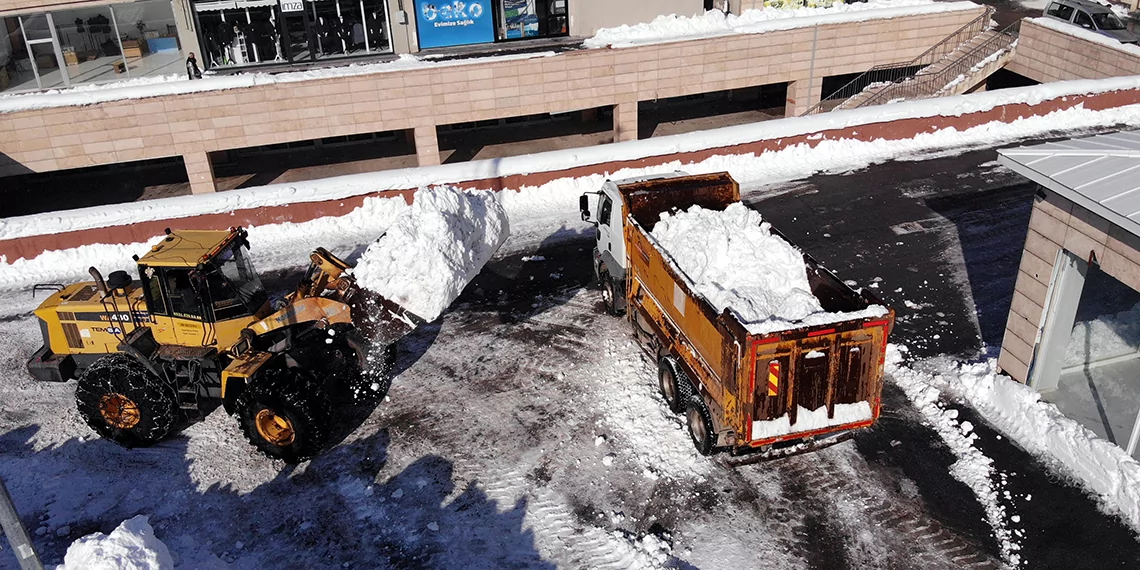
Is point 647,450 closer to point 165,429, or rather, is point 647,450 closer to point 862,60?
point 165,429

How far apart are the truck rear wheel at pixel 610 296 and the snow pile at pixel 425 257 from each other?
2758 mm

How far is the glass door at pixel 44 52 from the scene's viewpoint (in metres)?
24.7

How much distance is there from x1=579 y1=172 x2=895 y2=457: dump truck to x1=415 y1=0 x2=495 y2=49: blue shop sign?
56.6ft

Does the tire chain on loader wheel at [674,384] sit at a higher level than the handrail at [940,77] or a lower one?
lower

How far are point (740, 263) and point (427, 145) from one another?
1554 cm

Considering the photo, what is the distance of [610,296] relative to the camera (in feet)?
48.7

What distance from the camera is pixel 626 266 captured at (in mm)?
13852

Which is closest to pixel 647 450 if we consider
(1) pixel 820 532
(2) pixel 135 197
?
(1) pixel 820 532

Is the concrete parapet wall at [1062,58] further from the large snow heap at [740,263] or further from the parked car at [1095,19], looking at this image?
the large snow heap at [740,263]

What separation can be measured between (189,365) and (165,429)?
105 cm

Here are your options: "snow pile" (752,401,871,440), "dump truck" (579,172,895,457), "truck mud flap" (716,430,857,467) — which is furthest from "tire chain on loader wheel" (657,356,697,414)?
"snow pile" (752,401,871,440)

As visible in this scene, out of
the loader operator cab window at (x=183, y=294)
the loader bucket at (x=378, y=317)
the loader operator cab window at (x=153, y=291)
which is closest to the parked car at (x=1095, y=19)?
the loader bucket at (x=378, y=317)

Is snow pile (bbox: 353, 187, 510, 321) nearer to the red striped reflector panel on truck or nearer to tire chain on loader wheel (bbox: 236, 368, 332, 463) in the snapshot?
tire chain on loader wheel (bbox: 236, 368, 332, 463)

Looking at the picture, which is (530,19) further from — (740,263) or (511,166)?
(740,263)
